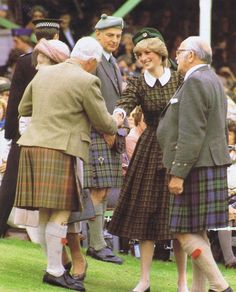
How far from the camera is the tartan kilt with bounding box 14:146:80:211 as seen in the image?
9953 millimetres

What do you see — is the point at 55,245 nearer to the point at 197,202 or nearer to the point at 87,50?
the point at 197,202

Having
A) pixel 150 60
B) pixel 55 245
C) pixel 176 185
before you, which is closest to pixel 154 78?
pixel 150 60

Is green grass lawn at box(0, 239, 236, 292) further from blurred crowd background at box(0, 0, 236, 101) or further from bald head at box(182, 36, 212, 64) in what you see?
blurred crowd background at box(0, 0, 236, 101)

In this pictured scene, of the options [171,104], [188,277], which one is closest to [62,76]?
[171,104]

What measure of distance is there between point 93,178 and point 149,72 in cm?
122

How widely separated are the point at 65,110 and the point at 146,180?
1041mm

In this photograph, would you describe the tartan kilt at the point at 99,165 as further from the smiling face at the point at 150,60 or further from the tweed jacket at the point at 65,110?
the tweed jacket at the point at 65,110

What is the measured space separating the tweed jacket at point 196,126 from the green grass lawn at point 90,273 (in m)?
1.35

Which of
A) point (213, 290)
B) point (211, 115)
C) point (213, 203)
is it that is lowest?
point (213, 290)

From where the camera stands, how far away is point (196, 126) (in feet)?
31.6

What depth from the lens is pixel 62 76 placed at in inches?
394

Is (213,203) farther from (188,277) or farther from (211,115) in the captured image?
(188,277)

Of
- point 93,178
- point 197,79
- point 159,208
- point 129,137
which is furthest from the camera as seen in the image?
point 129,137

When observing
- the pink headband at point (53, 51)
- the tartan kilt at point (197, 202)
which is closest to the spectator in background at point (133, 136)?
the pink headband at point (53, 51)
